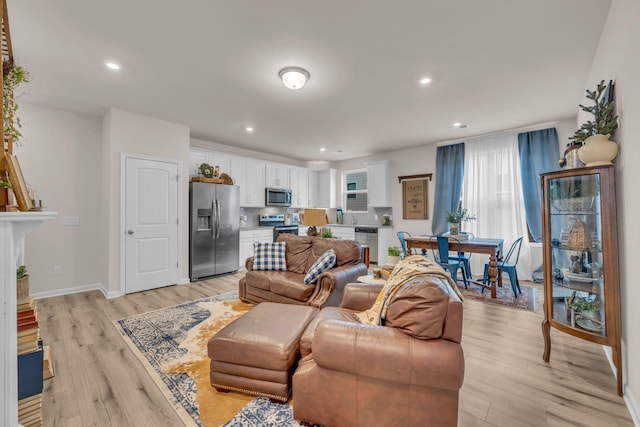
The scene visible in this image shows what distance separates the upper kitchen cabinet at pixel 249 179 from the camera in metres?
5.67

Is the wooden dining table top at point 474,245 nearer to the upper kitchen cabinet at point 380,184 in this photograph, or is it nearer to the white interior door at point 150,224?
the upper kitchen cabinet at point 380,184

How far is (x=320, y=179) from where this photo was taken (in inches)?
293

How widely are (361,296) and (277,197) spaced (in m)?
4.42

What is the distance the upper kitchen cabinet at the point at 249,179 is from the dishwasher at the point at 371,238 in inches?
93.5

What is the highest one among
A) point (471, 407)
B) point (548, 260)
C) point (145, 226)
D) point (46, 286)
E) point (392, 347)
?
point (145, 226)

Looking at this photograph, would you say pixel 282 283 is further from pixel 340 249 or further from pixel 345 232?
pixel 345 232

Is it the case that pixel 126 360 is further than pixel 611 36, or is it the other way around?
pixel 126 360

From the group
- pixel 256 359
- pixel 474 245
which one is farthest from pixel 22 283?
pixel 474 245

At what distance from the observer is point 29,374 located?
148cm

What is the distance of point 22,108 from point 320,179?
552 centimetres

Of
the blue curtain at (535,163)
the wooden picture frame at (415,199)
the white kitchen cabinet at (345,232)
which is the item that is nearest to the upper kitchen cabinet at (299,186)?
the white kitchen cabinet at (345,232)

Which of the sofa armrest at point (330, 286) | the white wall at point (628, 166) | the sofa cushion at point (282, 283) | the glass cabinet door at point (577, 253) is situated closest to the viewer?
the white wall at point (628, 166)

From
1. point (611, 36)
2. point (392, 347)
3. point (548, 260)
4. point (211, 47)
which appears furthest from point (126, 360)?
point (611, 36)

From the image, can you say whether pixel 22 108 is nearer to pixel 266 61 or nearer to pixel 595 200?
pixel 266 61
